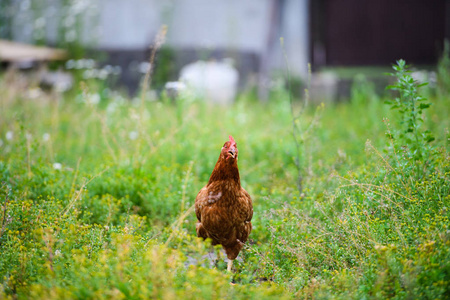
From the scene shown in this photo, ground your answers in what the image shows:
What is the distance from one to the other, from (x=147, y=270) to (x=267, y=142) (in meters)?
3.01

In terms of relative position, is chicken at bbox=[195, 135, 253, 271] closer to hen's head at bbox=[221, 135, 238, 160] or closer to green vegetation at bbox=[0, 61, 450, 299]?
hen's head at bbox=[221, 135, 238, 160]

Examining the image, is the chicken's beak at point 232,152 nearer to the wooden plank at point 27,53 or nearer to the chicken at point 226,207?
the chicken at point 226,207

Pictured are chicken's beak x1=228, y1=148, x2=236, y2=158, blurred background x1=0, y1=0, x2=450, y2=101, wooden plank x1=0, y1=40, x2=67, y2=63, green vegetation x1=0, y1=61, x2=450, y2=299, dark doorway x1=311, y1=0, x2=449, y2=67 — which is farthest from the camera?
blurred background x1=0, y1=0, x2=450, y2=101

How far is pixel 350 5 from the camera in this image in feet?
26.4

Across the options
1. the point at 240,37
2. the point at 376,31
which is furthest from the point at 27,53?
the point at 376,31

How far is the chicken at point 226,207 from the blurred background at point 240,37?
5.15m

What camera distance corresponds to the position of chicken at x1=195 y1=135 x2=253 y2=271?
90.5 inches

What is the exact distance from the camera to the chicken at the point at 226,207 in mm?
2299

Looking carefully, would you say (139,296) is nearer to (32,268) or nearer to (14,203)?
(32,268)

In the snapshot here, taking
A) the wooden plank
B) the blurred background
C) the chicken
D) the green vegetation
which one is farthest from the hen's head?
the wooden plank

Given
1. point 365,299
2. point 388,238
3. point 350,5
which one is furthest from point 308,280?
point 350,5

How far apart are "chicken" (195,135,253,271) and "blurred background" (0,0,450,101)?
5.15 meters

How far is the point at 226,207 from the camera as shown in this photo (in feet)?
7.56

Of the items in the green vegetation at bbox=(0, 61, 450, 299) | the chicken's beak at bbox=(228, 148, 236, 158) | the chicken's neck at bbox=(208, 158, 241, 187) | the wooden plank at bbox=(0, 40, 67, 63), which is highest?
the wooden plank at bbox=(0, 40, 67, 63)
